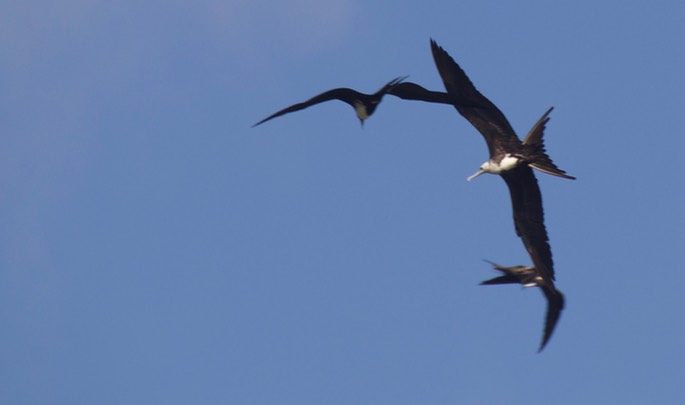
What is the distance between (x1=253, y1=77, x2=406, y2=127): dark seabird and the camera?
19562 mm

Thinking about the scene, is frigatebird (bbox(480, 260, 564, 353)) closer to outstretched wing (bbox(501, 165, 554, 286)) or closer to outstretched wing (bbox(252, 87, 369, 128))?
outstretched wing (bbox(501, 165, 554, 286))

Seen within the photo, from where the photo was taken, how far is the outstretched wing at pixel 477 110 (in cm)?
2366

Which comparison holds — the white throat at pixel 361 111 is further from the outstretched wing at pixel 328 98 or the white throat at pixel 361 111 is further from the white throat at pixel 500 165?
the white throat at pixel 500 165

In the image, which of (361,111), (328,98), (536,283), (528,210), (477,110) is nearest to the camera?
(328,98)

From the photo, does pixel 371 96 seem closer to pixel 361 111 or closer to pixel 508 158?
pixel 361 111

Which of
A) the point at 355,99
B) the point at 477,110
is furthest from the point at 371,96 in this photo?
the point at 477,110

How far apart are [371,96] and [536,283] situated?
15.4 feet

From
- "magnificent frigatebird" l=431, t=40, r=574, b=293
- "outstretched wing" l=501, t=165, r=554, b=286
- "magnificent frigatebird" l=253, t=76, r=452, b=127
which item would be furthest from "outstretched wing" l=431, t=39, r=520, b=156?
"magnificent frigatebird" l=253, t=76, r=452, b=127

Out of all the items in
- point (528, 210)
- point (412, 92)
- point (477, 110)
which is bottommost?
point (528, 210)

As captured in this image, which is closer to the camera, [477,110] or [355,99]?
[355,99]

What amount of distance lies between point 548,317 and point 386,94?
519 centimetres

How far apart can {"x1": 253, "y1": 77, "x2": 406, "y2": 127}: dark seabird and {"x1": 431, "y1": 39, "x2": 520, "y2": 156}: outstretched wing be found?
A: 2.38 metres

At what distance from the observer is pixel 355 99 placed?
21.3 meters

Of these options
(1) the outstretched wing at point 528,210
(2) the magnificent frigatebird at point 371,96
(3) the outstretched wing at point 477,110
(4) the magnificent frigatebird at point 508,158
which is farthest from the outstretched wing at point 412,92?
(1) the outstretched wing at point 528,210
